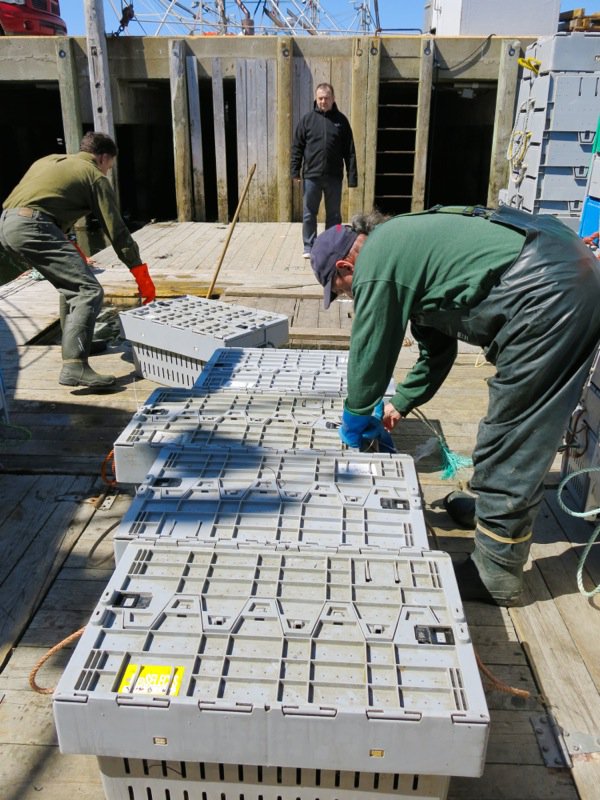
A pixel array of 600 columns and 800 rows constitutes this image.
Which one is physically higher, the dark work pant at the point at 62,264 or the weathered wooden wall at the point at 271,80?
the weathered wooden wall at the point at 271,80

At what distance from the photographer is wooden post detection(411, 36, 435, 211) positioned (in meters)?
10.6

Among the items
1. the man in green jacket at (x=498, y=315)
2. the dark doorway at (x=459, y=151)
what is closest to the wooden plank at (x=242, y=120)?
the dark doorway at (x=459, y=151)

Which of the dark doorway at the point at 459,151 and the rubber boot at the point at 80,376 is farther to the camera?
the dark doorway at the point at 459,151

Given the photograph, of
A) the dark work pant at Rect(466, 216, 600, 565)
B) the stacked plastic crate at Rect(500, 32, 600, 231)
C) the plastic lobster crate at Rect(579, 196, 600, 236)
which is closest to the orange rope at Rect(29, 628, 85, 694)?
the dark work pant at Rect(466, 216, 600, 565)

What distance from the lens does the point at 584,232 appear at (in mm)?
5668

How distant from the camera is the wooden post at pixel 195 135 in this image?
11.1 meters

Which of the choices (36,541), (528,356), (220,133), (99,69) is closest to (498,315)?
(528,356)

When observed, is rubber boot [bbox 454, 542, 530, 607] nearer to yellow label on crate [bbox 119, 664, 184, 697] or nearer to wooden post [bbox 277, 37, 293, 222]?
yellow label on crate [bbox 119, 664, 184, 697]

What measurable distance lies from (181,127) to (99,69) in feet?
4.67

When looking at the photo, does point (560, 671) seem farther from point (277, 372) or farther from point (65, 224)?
point (65, 224)

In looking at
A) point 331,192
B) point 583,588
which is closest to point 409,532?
point 583,588

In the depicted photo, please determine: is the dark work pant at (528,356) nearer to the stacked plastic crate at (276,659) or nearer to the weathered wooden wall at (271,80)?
the stacked plastic crate at (276,659)

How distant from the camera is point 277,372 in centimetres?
375

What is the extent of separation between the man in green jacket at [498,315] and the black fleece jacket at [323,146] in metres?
5.51
